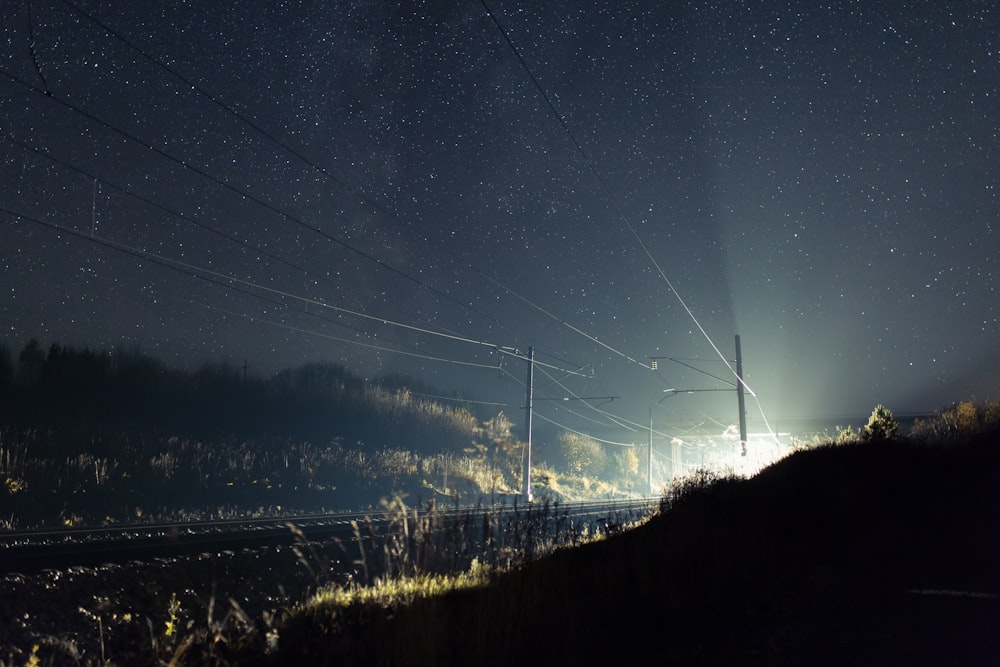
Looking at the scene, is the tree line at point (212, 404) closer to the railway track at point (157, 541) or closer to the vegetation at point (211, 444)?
the vegetation at point (211, 444)

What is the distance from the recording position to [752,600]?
535 centimetres

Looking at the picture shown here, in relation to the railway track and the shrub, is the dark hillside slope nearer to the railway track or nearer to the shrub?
the railway track

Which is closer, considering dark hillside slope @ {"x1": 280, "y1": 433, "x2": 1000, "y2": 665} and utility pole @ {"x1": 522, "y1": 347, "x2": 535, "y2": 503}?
dark hillside slope @ {"x1": 280, "y1": 433, "x2": 1000, "y2": 665}

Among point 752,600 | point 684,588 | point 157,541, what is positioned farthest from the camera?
point 157,541

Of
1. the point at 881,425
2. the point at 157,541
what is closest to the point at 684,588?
the point at 157,541

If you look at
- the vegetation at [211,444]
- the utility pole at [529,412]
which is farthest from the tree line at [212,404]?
the utility pole at [529,412]

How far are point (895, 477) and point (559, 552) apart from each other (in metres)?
4.88

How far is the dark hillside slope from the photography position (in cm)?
434

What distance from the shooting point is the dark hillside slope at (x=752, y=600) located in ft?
14.2

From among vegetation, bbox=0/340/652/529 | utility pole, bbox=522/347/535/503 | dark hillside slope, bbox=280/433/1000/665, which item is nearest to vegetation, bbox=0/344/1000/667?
dark hillside slope, bbox=280/433/1000/665

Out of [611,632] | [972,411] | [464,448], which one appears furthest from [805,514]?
[464,448]

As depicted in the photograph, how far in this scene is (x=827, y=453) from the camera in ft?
39.6

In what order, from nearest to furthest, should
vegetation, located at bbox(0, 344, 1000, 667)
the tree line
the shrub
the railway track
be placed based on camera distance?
vegetation, located at bbox(0, 344, 1000, 667) < the railway track < the shrub < the tree line

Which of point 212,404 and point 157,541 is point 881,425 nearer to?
point 157,541
